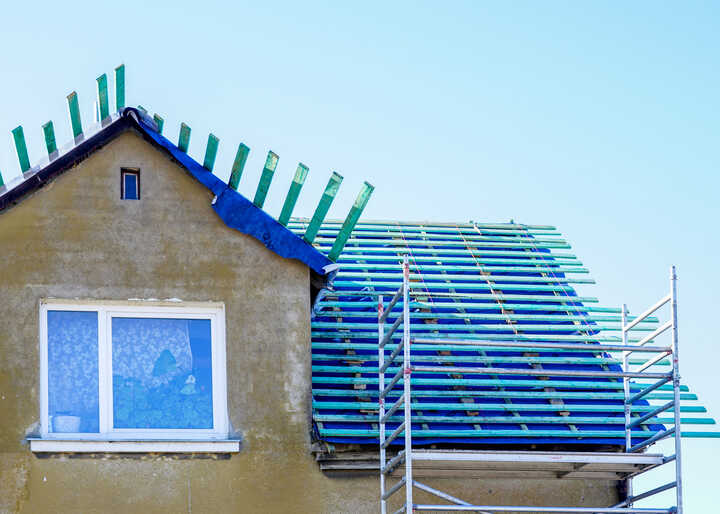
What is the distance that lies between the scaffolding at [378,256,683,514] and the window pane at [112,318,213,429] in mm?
1745

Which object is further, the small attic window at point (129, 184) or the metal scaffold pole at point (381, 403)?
the small attic window at point (129, 184)

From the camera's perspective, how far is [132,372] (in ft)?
42.8

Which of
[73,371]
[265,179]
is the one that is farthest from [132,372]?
[265,179]

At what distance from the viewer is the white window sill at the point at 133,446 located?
12.5m

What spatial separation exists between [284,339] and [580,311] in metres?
3.72

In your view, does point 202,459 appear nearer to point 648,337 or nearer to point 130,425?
point 130,425

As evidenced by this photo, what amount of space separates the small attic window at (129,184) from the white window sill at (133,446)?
8.07 feet

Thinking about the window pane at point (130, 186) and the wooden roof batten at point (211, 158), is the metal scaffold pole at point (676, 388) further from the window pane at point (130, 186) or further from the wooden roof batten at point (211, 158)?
the window pane at point (130, 186)

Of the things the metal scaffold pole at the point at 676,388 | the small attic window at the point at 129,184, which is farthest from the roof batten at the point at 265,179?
the metal scaffold pole at the point at 676,388

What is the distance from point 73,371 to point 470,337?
4163mm

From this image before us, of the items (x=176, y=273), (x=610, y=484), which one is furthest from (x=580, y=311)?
(x=176, y=273)

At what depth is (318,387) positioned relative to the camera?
13648mm

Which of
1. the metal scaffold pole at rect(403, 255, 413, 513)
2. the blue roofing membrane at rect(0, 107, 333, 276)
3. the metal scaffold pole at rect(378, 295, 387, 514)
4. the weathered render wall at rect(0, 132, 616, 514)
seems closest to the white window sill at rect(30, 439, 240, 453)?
the weathered render wall at rect(0, 132, 616, 514)

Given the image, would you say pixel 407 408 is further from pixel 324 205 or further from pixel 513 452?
pixel 324 205
